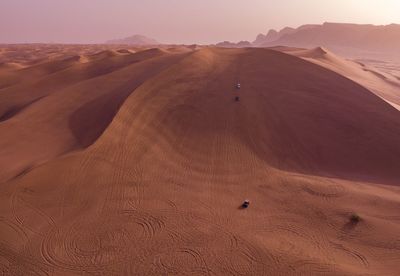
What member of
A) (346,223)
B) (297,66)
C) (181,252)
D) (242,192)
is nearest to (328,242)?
(346,223)

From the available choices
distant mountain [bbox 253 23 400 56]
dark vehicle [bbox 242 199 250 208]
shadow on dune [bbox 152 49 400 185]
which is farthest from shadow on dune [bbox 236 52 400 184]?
distant mountain [bbox 253 23 400 56]

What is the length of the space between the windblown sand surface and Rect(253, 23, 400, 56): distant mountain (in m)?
107

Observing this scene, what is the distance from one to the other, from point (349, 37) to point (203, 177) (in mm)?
143887

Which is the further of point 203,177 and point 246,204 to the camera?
point 203,177

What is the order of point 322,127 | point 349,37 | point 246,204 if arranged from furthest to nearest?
point 349,37
point 322,127
point 246,204

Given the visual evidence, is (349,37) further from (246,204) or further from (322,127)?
(246,204)

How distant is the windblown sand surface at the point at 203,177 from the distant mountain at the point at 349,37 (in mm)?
106505

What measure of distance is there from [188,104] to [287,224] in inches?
400

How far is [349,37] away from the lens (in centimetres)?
13625

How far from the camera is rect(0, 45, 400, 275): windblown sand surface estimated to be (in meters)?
9.19

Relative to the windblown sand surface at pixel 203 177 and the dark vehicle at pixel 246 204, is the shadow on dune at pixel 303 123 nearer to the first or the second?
the windblown sand surface at pixel 203 177

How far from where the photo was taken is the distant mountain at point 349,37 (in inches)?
4651

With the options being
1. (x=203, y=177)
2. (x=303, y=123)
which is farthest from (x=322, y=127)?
(x=203, y=177)

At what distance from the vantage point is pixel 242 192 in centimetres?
1245
